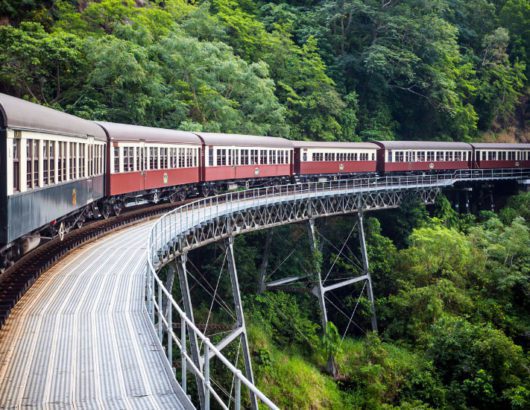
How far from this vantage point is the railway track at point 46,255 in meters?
11.5

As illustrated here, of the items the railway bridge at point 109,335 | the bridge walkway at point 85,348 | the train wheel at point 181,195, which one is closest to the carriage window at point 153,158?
the train wheel at point 181,195

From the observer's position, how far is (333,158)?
37.8 metres

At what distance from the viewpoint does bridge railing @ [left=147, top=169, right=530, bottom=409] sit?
6391 mm

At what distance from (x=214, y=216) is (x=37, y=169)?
8162 millimetres

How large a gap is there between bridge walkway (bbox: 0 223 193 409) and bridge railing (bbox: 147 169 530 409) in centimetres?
36

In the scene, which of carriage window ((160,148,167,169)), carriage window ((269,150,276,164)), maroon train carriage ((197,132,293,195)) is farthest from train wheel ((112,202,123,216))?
carriage window ((269,150,276,164))

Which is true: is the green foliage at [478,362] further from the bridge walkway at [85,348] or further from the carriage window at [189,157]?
the bridge walkway at [85,348]

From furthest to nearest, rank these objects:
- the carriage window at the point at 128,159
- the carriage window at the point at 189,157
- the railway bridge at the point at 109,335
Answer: the carriage window at the point at 189,157 < the carriage window at the point at 128,159 < the railway bridge at the point at 109,335

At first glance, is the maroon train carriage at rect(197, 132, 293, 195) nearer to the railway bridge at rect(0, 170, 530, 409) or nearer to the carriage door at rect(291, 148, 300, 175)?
the carriage door at rect(291, 148, 300, 175)

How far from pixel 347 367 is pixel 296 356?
7.04ft

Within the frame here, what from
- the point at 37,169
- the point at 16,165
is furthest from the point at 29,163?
the point at 16,165

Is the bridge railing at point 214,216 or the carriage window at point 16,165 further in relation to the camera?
the carriage window at point 16,165

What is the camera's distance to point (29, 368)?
7957mm

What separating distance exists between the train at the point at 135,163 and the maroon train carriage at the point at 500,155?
7 centimetres
